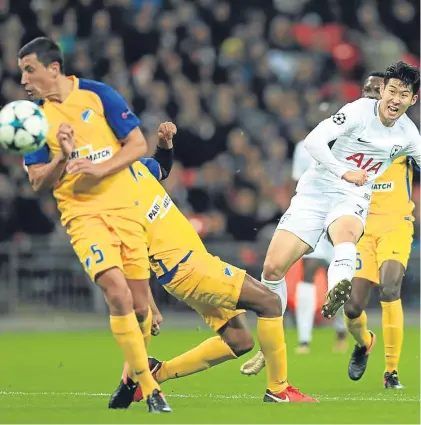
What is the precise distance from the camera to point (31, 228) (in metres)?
17.8

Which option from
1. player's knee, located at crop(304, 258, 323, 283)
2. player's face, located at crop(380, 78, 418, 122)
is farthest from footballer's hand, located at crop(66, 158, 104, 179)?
player's knee, located at crop(304, 258, 323, 283)

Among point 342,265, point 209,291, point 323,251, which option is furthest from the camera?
point 323,251

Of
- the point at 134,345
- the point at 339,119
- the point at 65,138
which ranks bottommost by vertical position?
the point at 134,345

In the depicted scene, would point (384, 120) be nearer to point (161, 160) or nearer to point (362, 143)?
point (362, 143)

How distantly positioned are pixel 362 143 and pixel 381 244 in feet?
4.06

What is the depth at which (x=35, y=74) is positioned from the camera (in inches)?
297

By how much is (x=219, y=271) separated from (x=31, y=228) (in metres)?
10.5

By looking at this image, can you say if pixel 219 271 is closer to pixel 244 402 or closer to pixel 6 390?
pixel 244 402

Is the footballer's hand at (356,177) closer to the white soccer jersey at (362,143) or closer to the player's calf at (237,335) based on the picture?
the white soccer jersey at (362,143)

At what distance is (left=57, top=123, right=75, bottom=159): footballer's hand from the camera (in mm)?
7176

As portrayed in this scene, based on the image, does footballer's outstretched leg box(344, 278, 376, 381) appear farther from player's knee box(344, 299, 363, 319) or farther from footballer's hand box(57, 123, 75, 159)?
footballer's hand box(57, 123, 75, 159)

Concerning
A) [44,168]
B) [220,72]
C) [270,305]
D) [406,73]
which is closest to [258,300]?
[270,305]

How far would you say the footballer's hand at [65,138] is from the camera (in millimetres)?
7176

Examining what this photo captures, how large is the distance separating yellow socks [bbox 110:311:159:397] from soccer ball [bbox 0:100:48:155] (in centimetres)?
113
